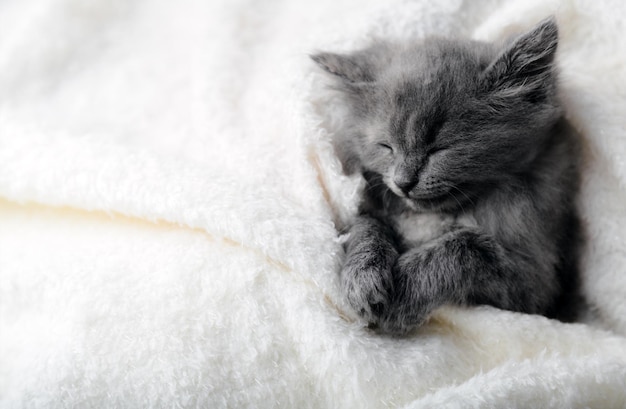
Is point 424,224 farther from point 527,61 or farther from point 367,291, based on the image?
point 527,61

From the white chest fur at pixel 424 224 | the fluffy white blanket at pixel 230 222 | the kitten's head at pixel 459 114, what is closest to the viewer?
the fluffy white blanket at pixel 230 222

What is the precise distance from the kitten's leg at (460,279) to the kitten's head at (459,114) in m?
0.10

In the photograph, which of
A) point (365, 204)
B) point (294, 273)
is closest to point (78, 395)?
point (294, 273)

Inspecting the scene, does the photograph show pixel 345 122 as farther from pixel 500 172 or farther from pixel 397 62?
pixel 500 172

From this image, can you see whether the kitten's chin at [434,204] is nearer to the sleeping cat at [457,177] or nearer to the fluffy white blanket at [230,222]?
the sleeping cat at [457,177]

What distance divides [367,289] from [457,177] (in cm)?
28

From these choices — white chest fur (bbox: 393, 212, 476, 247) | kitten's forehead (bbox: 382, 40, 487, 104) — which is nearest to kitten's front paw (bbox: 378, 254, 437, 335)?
white chest fur (bbox: 393, 212, 476, 247)

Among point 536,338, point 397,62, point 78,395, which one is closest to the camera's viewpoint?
point 78,395

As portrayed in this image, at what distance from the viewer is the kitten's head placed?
1097mm

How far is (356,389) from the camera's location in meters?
0.98

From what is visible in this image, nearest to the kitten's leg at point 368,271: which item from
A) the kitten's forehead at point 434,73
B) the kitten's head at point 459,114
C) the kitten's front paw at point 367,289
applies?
the kitten's front paw at point 367,289

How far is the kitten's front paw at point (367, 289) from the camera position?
105 cm

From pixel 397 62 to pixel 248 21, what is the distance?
55 cm

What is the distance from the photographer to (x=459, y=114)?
3.60ft
